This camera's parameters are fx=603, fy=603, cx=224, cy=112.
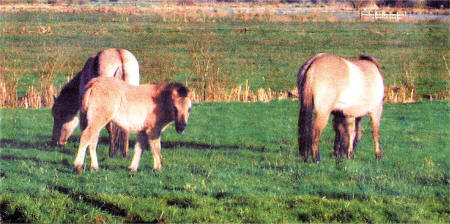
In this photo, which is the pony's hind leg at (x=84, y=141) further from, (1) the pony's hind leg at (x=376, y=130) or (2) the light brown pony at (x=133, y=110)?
(1) the pony's hind leg at (x=376, y=130)

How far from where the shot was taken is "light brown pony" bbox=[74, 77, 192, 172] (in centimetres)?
855

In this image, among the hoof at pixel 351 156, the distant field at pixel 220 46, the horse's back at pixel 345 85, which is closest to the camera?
the horse's back at pixel 345 85

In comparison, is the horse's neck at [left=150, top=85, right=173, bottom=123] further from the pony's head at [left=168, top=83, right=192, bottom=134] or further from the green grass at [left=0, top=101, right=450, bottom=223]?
the green grass at [left=0, top=101, right=450, bottom=223]

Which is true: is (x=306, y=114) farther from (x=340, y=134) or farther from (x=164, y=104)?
(x=164, y=104)

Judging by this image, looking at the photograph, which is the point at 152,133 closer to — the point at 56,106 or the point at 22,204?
the point at 22,204

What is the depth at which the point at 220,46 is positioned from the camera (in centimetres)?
3481

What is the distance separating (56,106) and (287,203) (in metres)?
5.57

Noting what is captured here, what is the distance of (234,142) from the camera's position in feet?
38.0

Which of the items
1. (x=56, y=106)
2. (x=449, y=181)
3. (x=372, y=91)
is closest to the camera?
(x=449, y=181)

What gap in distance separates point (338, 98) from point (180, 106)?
2.72 metres

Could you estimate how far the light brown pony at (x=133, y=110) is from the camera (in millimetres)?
8547

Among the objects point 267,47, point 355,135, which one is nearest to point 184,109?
point 355,135

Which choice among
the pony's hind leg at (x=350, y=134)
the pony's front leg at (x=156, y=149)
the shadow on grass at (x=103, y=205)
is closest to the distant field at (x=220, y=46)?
the pony's hind leg at (x=350, y=134)

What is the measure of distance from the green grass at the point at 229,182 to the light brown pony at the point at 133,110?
445mm
